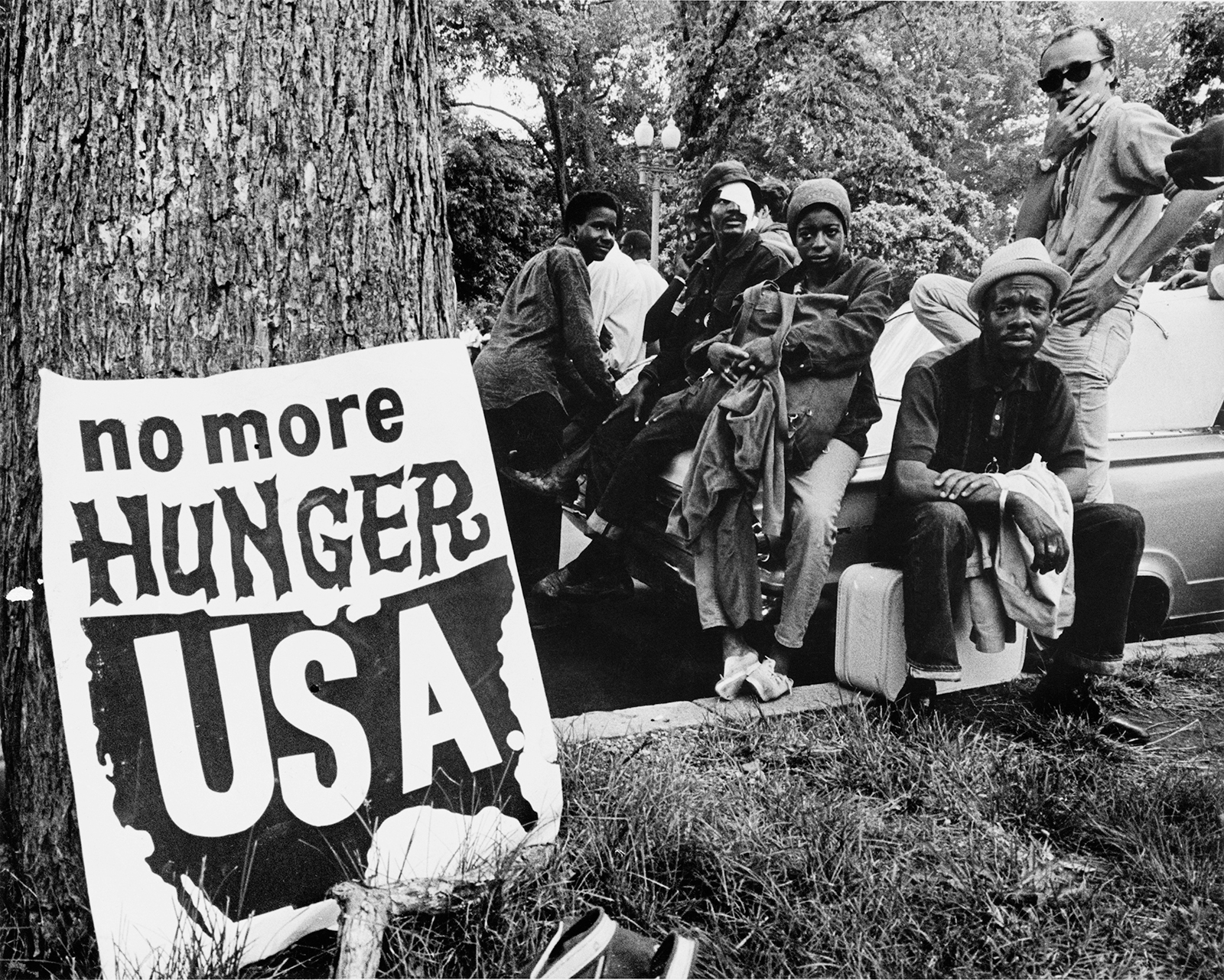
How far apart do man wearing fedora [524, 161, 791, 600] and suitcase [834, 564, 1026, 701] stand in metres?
0.79

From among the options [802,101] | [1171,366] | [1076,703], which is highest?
[802,101]

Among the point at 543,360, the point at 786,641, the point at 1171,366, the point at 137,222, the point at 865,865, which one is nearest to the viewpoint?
the point at 137,222

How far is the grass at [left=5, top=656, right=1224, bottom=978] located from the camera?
6.48 ft

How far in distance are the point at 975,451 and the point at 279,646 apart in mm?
2462

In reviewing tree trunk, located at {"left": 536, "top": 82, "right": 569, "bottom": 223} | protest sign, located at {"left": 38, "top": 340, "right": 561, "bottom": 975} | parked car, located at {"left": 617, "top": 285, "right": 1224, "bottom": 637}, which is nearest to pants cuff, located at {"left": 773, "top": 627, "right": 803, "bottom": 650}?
parked car, located at {"left": 617, "top": 285, "right": 1224, "bottom": 637}

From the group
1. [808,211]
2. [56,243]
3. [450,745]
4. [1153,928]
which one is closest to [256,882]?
[450,745]

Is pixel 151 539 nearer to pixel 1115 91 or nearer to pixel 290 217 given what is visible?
pixel 290 217

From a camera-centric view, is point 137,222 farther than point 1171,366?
No

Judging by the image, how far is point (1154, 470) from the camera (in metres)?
3.42

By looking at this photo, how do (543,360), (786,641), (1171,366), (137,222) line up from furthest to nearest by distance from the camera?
(1171,366), (786,641), (543,360), (137,222)

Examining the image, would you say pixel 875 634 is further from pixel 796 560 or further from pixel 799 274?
pixel 799 274

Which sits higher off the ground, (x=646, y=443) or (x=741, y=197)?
(x=741, y=197)

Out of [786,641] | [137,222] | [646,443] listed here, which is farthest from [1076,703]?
[137,222]

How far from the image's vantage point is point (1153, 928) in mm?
2125
